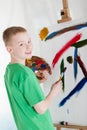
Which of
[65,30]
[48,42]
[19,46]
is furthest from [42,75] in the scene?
[19,46]

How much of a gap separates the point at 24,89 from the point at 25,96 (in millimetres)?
33

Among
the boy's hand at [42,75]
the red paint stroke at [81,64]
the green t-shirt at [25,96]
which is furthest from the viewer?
the boy's hand at [42,75]

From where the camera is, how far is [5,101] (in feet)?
5.24

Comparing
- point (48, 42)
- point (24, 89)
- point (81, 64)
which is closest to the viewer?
point (24, 89)

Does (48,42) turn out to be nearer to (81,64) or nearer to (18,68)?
(81,64)

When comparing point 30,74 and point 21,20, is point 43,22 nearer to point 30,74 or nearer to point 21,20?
point 21,20

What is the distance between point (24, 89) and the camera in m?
0.99

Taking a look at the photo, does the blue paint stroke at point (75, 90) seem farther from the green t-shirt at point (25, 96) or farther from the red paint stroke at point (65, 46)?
the green t-shirt at point (25, 96)

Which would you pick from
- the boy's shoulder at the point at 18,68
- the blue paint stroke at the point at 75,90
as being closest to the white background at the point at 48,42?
the blue paint stroke at the point at 75,90

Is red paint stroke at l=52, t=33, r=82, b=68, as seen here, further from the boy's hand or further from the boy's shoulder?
the boy's shoulder

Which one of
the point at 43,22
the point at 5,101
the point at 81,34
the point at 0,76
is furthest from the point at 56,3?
the point at 5,101

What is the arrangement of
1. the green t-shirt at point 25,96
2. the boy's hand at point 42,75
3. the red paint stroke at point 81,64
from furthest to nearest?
1. the boy's hand at point 42,75
2. the red paint stroke at point 81,64
3. the green t-shirt at point 25,96

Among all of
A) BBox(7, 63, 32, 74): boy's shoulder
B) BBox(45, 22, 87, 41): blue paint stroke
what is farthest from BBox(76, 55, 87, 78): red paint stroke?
BBox(7, 63, 32, 74): boy's shoulder

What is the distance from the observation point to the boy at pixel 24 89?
3.24 feet
